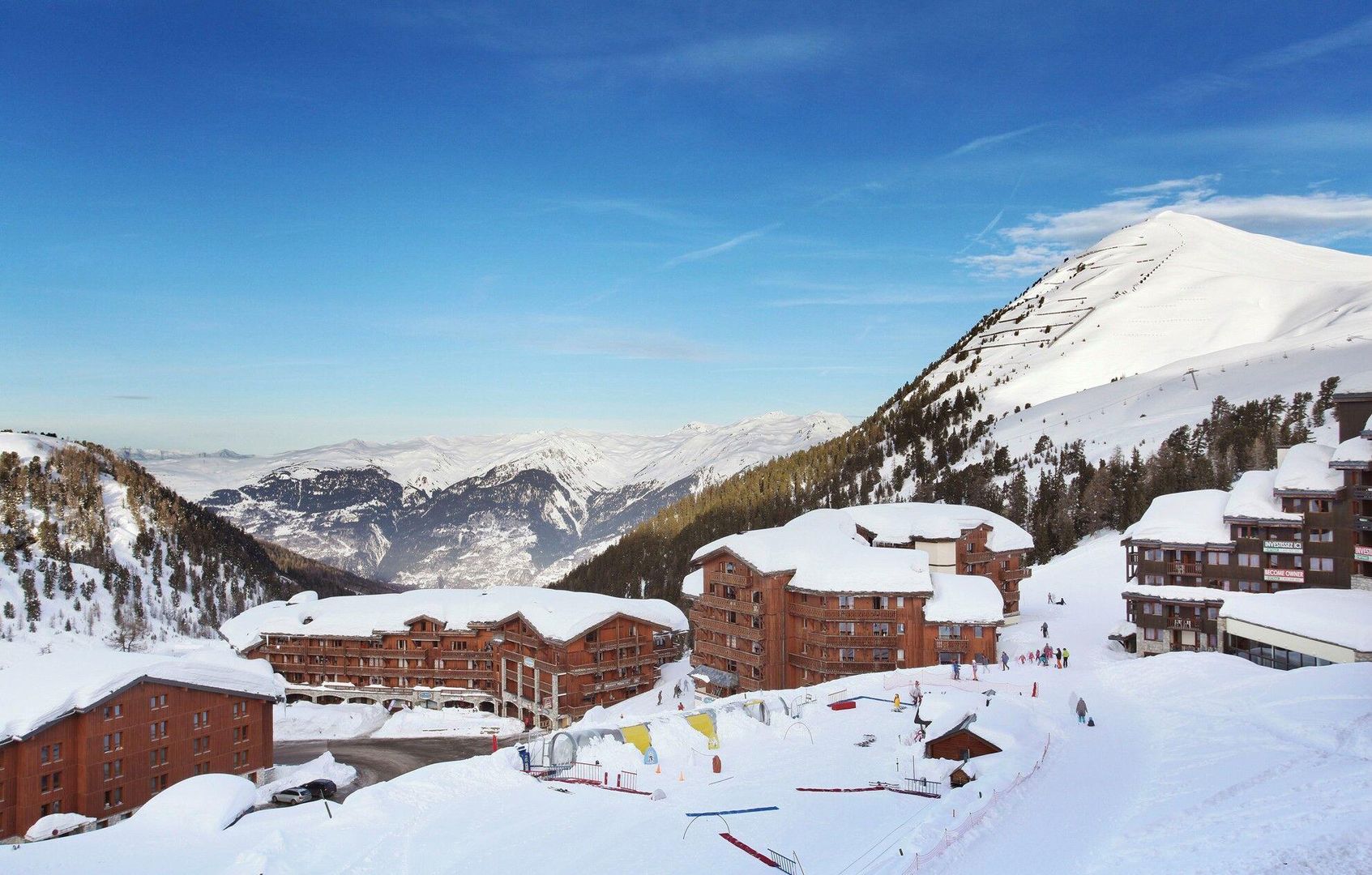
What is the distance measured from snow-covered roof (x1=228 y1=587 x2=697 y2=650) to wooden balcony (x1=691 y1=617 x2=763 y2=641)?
7.35 meters

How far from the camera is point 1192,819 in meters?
26.1

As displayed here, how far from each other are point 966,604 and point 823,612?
9093 millimetres

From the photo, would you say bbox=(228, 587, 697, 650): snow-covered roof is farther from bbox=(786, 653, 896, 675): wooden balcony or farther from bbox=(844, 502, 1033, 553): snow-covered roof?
bbox=(844, 502, 1033, 553): snow-covered roof

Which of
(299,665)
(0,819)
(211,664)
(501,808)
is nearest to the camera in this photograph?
(501,808)

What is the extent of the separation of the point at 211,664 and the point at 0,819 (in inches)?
531

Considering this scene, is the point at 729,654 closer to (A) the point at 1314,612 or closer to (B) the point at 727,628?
(B) the point at 727,628

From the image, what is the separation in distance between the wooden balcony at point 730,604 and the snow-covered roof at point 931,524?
14510mm

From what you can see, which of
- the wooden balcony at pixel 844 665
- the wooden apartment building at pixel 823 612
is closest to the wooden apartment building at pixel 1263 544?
the wooden apartment building at pixel 823 612

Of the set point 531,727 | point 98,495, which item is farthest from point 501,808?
point 98,495

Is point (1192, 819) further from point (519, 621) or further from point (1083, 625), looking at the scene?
point (519, 621)

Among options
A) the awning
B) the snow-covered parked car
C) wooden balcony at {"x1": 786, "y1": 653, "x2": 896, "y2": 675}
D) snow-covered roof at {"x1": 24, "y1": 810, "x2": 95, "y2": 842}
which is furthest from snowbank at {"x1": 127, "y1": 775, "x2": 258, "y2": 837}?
wooden balcony at {"x1": 786, "y1": 653, "x2": 896, "y2": 675}

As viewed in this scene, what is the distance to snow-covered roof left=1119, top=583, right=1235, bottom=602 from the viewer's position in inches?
2221

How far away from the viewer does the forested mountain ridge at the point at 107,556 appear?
122625 mm

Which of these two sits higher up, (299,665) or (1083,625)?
(1083,625)
